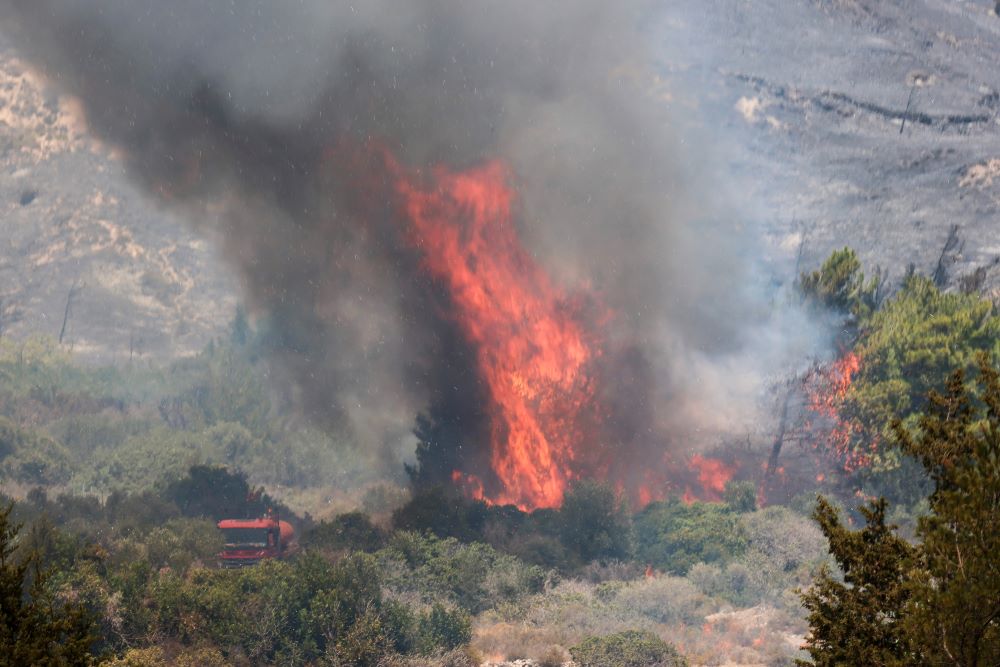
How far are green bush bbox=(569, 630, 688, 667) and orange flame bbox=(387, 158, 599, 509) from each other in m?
22.6

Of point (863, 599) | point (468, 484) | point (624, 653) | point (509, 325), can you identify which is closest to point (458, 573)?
point (624, 653)

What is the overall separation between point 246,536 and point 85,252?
273 feet

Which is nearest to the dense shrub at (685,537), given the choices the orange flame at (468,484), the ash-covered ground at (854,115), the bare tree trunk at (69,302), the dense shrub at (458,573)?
the dense shrub at (458,573)

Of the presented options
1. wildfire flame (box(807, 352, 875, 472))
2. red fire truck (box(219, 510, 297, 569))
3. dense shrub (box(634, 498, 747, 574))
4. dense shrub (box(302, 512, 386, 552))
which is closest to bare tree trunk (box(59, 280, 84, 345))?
red fire truck (box(219, 510, 297, 569))

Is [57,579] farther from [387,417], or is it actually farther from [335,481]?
[335,481]

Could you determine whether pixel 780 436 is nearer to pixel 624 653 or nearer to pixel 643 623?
pixel 643 623

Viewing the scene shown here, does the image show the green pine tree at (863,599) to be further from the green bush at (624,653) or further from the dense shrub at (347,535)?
the dense shrub at (347,535)

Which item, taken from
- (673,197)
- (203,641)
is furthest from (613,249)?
(203,641)

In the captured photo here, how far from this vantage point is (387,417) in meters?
81.2

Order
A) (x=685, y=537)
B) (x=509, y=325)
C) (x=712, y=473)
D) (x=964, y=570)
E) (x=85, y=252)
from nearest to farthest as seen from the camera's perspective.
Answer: (x=964, y=570)
(x=685, y=537)
(x=509, y=325)
(x=712, y=473)
(x=85, y=252)

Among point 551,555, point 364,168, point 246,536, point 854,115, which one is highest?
point 854,115

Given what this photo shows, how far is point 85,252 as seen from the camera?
132500mm

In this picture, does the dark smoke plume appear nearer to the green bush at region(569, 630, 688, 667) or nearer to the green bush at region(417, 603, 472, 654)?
the green bush at region(417, 603, 472, 654)

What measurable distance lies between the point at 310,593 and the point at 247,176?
125 feet
